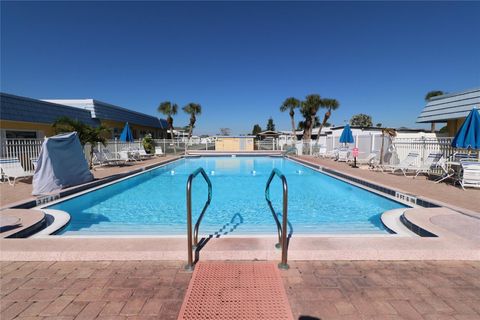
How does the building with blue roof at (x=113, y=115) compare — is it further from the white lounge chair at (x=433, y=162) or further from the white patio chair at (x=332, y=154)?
the white lounge chair at (x=433, y=162)

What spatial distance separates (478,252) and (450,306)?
4.21 feet

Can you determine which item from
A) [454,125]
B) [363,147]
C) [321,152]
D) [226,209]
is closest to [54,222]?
[226,209]

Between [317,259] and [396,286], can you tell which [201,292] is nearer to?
[317,259]

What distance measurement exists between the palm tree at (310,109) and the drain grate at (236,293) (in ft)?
107

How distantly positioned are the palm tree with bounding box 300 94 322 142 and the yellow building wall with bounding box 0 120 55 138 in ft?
91.8

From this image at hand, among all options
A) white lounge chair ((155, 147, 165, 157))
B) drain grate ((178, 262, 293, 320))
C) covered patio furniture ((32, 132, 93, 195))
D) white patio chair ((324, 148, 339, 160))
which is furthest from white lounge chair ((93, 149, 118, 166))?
white patio chair ((324, 148, 339, 160))

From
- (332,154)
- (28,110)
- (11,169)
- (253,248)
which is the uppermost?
(28,110)

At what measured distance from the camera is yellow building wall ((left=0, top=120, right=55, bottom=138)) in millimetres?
10634

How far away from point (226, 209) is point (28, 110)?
11184 mm

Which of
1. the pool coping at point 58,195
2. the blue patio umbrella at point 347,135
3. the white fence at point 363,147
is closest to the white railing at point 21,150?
the white fence at point 363,147

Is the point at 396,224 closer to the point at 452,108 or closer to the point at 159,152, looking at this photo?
the point at 452,108

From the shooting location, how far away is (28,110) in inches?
452

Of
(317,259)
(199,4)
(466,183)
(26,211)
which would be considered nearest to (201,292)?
(317,259)

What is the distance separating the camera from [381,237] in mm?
3389
